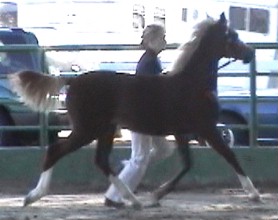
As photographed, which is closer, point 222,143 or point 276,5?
point 222,143

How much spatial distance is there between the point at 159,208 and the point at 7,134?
3881 mm

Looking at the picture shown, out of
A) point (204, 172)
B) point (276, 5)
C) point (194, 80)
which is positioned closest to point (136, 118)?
→ point (194, 80)

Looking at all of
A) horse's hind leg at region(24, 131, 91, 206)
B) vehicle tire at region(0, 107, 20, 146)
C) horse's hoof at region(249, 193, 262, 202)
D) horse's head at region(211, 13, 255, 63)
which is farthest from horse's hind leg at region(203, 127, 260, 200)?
vehicle tire at region(0, 107, 20, 146)

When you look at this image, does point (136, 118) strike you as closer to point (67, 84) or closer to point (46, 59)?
point (67, 84)

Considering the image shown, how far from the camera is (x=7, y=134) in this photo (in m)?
14.0

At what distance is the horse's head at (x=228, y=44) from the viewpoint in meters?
10.7

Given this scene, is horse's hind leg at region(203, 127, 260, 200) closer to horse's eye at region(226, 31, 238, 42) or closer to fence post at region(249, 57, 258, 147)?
horse's eye at region(226, 31, 238, 42)

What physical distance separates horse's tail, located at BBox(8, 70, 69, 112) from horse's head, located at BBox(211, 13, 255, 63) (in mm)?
1544

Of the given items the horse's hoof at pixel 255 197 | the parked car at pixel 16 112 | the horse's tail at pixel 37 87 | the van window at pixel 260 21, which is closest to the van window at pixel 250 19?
the van window at pixel 260 21

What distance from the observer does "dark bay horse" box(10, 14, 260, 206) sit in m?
10.4

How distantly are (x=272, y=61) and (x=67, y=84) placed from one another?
5.55 metres

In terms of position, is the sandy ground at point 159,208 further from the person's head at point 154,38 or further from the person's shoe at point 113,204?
the person's head at point 154,38

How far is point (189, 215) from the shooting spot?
10.2 meters

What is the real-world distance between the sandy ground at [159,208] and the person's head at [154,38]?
156cm
